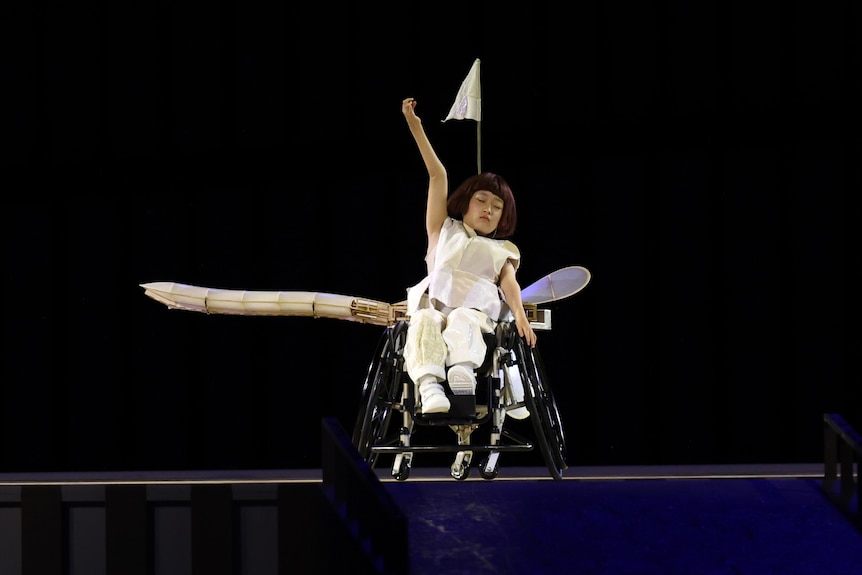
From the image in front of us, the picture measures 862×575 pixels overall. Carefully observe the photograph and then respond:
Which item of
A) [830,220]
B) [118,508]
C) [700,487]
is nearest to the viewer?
[700,487]

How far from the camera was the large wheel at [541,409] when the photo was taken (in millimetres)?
3367

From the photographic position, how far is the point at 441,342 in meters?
3.32

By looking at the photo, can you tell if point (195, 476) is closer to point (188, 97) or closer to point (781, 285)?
point (188, 97)

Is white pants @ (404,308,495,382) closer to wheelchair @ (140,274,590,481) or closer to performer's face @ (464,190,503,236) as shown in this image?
wheelchair @ (140,274,590,481)

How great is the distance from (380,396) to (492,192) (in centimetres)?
73

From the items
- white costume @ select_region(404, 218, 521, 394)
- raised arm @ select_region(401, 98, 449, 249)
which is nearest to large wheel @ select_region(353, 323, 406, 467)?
white costume @ select_region(404, 218, 521, 394)

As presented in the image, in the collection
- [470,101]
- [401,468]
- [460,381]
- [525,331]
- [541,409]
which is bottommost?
[401,468]

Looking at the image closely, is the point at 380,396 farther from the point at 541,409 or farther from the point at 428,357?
the point at 541,409

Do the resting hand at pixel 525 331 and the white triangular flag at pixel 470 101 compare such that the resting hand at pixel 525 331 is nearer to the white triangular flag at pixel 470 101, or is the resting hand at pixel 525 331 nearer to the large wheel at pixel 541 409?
the large wheel at pixel 541 409

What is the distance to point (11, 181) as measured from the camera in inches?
202

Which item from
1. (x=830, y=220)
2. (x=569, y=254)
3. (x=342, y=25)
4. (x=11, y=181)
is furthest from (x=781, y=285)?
(x=11, y=181)

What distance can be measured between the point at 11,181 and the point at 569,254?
247cm

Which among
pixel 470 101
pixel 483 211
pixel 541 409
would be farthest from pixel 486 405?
pixel 470 101

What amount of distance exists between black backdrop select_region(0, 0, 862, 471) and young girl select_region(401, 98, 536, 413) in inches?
43.5
